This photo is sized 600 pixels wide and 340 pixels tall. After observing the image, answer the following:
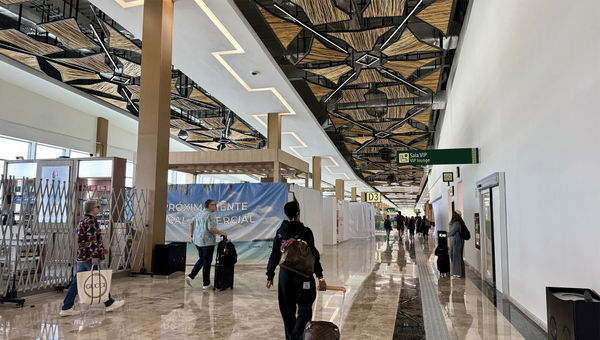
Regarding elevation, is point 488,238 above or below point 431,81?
below

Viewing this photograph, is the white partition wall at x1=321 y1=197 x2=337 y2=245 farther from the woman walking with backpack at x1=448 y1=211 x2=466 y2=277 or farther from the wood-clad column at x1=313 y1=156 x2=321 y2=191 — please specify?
the woman walking with backpack at x1=448 y1=211 x2=466 y2=277

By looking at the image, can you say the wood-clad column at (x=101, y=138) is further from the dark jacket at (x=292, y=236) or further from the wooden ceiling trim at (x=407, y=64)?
the dark jacket at (x=292, y=236)

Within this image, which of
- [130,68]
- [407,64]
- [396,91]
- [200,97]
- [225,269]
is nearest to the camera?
[225,269]

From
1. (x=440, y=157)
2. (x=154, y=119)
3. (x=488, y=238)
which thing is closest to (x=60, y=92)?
(x=154, y=119)

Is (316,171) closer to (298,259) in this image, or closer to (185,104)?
(185,104)

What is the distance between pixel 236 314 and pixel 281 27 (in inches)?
244

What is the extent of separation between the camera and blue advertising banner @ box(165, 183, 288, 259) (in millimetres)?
10344

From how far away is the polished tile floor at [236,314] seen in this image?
4094mm

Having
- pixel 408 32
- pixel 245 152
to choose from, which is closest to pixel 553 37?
pixel 408 32

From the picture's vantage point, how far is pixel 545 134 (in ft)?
13.8

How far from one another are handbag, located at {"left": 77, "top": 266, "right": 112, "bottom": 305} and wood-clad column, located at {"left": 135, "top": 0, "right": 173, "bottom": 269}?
274 centimetres

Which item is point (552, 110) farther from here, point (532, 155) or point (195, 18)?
point (195, 18)

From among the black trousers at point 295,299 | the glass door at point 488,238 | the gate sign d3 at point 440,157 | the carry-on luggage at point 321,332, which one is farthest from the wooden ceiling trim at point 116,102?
the carry-on luggage at point 321,332

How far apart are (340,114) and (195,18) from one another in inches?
336
